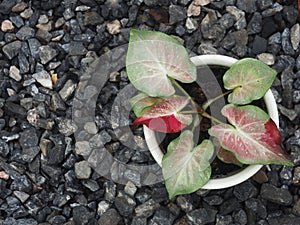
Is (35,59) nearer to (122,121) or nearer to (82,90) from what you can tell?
(82,90)

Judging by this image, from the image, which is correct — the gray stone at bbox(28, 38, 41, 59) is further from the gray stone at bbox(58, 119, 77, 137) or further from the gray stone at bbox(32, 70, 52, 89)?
the gray stone at bbox(58, 119, 77, 137)

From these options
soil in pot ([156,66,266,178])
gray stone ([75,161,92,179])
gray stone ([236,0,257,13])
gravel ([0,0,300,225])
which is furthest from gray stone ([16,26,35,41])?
gray stone ([236,0,257,13])

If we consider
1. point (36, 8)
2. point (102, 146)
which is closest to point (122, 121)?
point (102, 146)

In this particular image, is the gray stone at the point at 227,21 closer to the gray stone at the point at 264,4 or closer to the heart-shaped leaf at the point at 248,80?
the gray stone at the point at 264,4

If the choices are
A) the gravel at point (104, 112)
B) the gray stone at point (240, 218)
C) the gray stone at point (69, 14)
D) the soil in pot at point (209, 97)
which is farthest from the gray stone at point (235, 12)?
the gray stone at point (240, 218)

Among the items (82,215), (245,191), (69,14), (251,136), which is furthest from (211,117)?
(69,14)

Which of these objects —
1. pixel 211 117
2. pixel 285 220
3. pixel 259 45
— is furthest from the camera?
pixel 259 45

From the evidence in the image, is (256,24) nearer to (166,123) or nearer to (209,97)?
(209,97)
